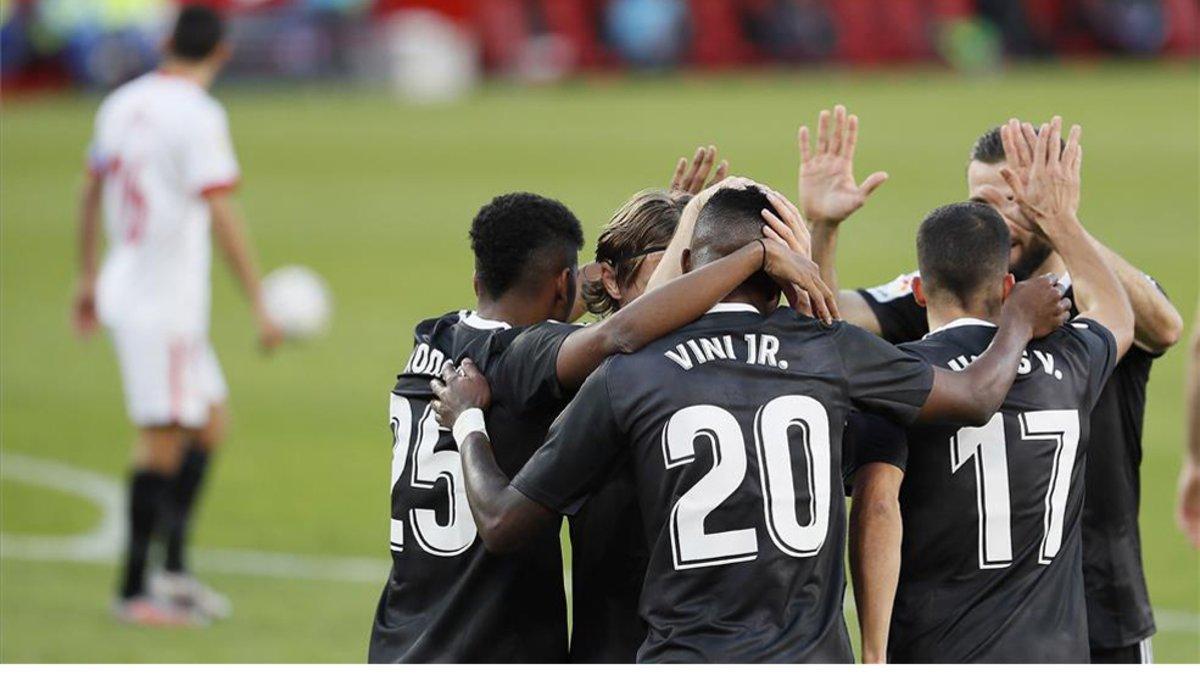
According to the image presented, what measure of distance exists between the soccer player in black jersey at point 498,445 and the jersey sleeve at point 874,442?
1.12 ft

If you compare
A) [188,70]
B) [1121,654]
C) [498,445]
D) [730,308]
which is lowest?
[1121,654]

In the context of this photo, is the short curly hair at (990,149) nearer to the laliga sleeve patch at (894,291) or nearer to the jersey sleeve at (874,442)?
the laliga sleeve patch at (894,291)

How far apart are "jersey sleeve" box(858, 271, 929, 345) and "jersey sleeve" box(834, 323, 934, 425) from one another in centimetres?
119

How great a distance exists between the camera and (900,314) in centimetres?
539

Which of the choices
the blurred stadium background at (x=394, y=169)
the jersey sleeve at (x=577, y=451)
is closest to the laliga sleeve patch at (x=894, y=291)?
the jersey sleeve at (x=577, y=451)

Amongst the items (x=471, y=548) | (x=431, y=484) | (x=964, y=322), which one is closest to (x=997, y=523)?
(x=964, y=322)

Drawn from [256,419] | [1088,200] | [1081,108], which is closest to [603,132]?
[1081,108]

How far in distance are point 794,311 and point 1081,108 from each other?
26.4m

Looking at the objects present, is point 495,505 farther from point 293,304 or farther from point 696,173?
point 293,304

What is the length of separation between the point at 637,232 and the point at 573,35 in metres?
36.1

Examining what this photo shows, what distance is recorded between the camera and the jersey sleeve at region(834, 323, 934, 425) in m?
4.14

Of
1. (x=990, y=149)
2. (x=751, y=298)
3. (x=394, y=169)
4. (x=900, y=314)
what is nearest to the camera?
(x=751, y=298)

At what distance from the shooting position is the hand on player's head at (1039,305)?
14.7 ft

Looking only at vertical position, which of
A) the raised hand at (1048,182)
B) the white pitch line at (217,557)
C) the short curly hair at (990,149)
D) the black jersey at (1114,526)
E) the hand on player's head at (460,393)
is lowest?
the white pitch line at (217,557)
